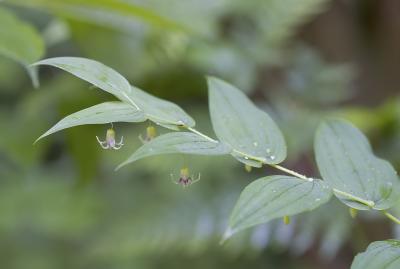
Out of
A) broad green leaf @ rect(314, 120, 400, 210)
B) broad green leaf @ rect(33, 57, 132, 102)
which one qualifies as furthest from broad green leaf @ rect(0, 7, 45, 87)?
broad green leaf @ rect(314, 120, 400, 210)

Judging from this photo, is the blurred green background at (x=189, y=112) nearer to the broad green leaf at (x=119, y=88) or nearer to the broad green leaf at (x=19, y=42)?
the broad green leaf at (x=19, y=42)

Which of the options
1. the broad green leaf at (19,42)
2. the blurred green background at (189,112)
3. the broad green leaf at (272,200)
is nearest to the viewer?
the broad green leaf at (272,200)

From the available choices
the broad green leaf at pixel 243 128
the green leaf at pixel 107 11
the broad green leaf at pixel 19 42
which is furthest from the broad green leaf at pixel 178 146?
the green leaf at pixel 107 11

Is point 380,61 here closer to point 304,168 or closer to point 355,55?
point 355,55

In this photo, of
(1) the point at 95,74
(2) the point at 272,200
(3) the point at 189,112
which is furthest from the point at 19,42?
(3) the point at 189,112

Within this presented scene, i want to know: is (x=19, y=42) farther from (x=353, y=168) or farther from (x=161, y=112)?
(x=353, y=168)

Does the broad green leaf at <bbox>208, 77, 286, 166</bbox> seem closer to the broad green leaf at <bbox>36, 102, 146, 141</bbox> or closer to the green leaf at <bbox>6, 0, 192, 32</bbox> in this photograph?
the broad green leaf at <bbox>36, 102, 146, 141</bbox>

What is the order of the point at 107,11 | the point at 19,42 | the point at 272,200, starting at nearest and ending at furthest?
the point at 272,200 < the point at 19,42 < the point at 107,11
